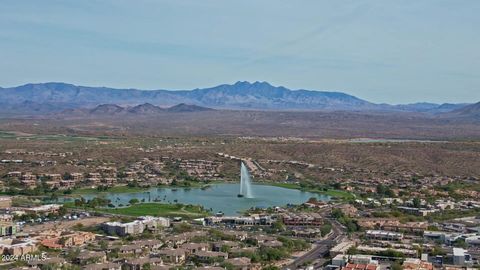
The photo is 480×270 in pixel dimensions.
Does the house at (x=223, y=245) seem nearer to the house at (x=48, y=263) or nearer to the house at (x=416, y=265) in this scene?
the house at (x=48, y=263)

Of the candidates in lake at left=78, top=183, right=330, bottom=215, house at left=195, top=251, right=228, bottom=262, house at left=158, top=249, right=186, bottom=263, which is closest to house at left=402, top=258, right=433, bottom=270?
house at left=195, top=251, right=228, bottom=262

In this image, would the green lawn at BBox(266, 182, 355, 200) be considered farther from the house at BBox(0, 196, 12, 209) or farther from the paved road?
the house at BBox(0, 196, 12, 209)

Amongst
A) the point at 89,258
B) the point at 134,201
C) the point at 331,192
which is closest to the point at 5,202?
the point at 134,201

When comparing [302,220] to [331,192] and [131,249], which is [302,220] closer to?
[131,249]

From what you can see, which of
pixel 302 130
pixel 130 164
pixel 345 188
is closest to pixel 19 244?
pixel 345 188

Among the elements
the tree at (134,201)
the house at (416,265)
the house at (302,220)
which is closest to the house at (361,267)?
the house at (416,265)
